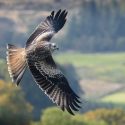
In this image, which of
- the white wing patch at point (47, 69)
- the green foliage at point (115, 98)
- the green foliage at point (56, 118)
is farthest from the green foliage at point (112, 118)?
the white wing patch at point (47, 69)

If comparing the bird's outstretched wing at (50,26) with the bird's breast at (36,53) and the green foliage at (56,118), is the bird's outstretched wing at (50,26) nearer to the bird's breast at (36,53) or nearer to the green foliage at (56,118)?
the bird's breast at (36,53)

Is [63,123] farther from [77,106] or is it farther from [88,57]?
[88,57]

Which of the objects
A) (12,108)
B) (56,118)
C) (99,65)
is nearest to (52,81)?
(12,108)

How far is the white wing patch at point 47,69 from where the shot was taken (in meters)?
11.0

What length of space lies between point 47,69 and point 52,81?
0.23 m

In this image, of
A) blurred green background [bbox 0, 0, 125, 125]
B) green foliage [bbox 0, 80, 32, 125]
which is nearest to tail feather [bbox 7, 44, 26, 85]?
green foliage [bbox 0, 80, 32, 125]

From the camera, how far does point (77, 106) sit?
1044 centimetres

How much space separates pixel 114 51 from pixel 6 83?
163ft

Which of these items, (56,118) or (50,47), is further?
(56,118)

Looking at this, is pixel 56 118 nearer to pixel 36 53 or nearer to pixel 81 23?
pixel 36 53

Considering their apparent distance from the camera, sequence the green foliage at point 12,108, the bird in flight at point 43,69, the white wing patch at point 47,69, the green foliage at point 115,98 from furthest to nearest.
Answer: the green foliage at point 115,98 < the green foliage at point 12,108 < the white wing patch at point 47,69 < the bird in flight at point 43,69

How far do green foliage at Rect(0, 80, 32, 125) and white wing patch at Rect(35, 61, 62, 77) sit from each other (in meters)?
18.2

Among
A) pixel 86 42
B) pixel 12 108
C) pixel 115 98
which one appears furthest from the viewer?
pixel 86 42

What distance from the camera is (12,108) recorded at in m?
35.1
